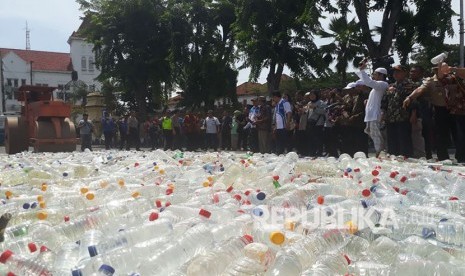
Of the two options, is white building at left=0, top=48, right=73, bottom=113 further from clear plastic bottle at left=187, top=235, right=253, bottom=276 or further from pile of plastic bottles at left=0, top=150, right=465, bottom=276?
clear plastic bottle at left=187, top=235, right=253, bottom=276

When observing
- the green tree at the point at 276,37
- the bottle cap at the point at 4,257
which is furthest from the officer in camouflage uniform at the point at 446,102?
the green tree at the point at 276,37

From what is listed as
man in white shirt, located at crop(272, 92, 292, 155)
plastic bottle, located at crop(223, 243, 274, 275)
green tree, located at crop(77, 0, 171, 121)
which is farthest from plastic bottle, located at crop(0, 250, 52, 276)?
green tree, located at crop(77, 0, 171, 121)

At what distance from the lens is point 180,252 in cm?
316

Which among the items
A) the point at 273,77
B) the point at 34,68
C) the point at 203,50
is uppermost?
the point at 34,68

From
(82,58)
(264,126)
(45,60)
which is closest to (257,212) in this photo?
(264,126)

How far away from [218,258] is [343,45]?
73.4 feet

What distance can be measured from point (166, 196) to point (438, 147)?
16.0ft

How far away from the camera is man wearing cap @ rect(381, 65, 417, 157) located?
317 inches

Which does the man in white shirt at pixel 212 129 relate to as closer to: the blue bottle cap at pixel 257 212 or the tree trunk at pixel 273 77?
the tree trunk at pixel 273 77

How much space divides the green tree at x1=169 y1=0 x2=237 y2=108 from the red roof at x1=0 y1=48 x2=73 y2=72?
46.5m

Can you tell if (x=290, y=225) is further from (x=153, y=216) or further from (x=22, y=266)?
(x=22, y=266)

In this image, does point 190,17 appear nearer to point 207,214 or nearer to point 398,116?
point 398,116

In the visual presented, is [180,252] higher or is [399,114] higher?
[399,114]

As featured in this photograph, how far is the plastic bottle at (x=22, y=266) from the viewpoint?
9.71ft
